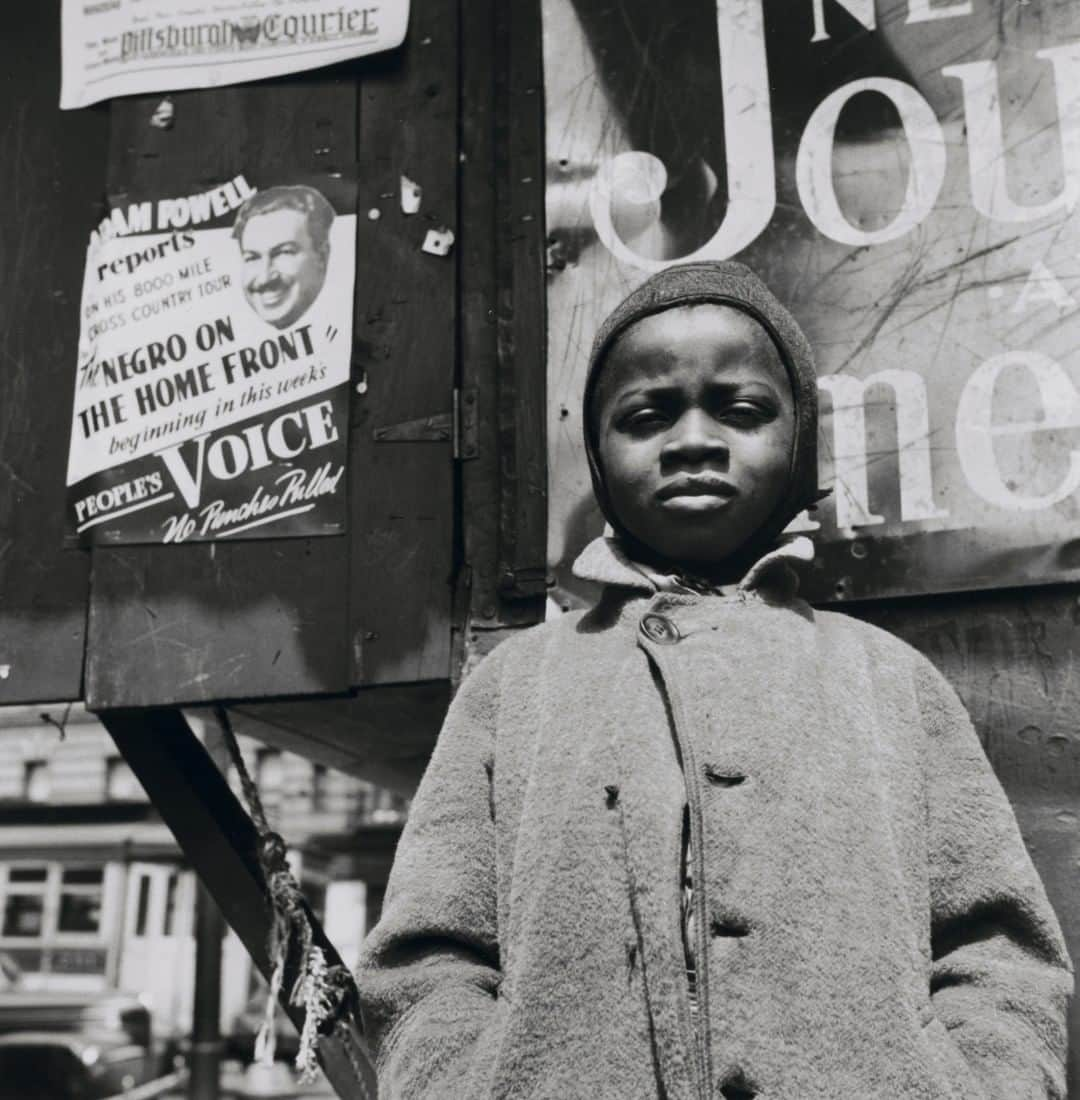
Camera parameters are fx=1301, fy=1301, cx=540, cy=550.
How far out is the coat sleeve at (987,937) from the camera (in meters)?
1.59

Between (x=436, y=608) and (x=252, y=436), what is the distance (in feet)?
2.13

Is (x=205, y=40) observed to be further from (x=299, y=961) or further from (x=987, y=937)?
(x=987, y=937)

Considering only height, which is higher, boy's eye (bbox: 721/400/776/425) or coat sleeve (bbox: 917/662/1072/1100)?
boy's eye (bbox: 721/400/776/425)

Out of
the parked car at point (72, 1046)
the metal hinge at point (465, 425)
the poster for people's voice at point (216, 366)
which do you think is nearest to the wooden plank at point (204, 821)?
the poster for people's voice at point (216, 366)

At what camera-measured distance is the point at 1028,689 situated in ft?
8.34

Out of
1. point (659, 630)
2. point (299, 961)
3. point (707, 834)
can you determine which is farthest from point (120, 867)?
point (707, 834)

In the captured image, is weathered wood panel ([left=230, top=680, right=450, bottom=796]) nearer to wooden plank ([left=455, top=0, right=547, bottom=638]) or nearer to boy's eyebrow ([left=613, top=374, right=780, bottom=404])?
wooden plank ([left=455, top=0, right=547, bottom=638])

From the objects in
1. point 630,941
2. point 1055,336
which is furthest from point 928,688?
point 1055,336

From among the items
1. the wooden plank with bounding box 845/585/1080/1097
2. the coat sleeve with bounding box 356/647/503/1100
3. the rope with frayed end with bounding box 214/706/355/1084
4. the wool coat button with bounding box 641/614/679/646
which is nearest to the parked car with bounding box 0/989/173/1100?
the rope with frayed end with bounding box 214/706/355/1084

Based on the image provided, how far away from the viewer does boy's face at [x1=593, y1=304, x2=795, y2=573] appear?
6.49ft

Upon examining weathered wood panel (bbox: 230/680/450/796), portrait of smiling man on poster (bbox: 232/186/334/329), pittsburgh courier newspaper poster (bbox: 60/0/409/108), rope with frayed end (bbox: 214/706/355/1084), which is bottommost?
rope with frayed end (bbox: 214/706/355/1084)

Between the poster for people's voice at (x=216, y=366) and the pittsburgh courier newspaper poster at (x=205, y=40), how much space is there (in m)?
0.33

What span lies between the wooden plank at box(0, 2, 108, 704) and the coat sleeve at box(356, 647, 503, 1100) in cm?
154

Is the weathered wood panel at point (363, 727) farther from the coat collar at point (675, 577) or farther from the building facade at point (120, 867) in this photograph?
the building facade at point (120, 867)
